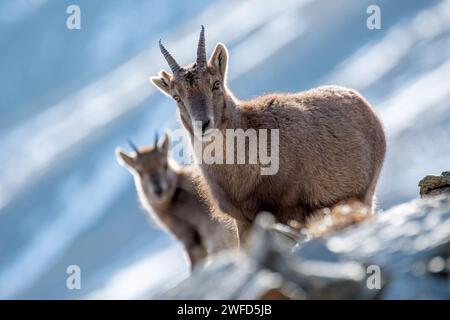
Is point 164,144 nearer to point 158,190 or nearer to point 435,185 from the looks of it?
point 158,190

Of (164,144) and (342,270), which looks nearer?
(342,270)

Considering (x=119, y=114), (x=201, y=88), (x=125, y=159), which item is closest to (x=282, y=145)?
(x=201, y=88)

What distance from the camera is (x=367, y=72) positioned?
17788cm

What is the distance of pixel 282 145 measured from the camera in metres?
14.4

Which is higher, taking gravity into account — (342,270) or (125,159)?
(125,159)

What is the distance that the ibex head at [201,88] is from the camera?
14.1m

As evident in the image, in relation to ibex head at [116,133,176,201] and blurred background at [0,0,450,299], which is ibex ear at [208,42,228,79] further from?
blurred background at [0,0,450,299]

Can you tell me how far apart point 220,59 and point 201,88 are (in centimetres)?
103

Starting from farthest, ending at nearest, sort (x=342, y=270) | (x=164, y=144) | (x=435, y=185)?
1. (x=164, y=144)
2. (x=435, y=185)
3. (x=342, y=270)

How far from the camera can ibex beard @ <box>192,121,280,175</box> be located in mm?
14328

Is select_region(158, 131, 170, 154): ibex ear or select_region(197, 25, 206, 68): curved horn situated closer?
select_region(197, 25, 206, 68): curved horn

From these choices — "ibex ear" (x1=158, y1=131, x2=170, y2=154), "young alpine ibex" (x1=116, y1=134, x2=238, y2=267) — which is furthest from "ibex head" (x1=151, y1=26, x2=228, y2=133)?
"ibex ear" (x1=158, y1=131, x2=170, y2=154)

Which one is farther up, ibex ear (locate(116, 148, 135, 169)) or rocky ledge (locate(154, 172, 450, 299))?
ibex ear (locate(116, 148, 135, 169))

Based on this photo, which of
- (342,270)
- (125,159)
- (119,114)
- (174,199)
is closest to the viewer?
(342,270)
